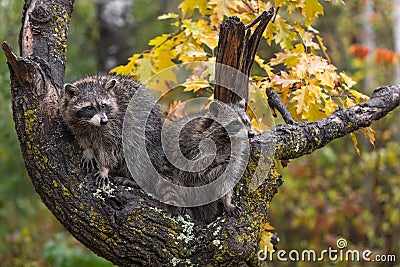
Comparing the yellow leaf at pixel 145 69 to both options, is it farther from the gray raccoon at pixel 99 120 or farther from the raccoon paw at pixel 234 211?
the raccoon paw at pixel 234 211

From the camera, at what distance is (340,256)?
23.5 feet

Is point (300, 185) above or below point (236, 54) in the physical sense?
above

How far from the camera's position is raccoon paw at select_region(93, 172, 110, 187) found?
9.21 ft

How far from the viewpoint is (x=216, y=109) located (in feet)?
10.3

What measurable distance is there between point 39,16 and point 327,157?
5920mm

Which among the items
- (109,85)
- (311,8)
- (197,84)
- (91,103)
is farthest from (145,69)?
(311,8)

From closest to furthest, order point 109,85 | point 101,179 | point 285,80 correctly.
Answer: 1. point 101,179
2. point 109,85
3. point 285,80

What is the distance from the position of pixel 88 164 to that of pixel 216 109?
804 mm

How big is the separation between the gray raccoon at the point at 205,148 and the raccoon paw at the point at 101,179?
1.25ft

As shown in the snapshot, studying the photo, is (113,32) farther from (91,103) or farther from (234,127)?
(234,127)

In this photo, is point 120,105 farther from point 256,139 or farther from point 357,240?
point 357,240

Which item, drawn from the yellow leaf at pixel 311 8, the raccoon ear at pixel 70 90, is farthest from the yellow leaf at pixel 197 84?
the yellow leaf at pixel 311 8

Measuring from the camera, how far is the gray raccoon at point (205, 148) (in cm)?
303

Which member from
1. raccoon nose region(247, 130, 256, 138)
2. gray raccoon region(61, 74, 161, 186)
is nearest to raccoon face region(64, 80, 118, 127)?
gray raccoon region(61, 74, 161, 186)
